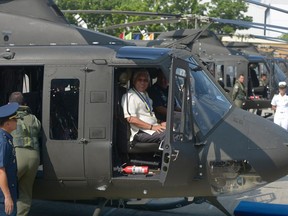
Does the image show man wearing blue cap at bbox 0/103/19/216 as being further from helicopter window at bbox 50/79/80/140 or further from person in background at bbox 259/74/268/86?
person in background at bbox 259/74/268/86

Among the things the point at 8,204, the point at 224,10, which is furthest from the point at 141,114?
the point at 224,10

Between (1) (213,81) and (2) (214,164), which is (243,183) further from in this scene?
(1) (213,81)

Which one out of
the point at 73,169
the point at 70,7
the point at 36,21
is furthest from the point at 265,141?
the point at 70,7

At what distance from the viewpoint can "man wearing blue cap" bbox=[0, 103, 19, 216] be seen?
196 inches

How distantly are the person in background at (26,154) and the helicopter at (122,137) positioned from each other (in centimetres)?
16

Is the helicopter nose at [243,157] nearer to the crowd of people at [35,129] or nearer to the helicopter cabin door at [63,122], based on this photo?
the crowd of people at [35,129]

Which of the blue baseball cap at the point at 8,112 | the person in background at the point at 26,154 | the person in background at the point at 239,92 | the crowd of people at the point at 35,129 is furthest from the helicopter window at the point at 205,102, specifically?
the person in background at the point at 239,92

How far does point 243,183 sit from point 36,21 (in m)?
3.31

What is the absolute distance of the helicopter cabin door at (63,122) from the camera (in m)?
6.16

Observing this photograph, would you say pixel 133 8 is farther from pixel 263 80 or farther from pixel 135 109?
pixel 135 109

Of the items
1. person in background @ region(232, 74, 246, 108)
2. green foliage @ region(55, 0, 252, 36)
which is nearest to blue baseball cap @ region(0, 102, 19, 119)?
person in background @ region(232, 74, 246, 108)

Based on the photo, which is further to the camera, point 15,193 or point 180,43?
point 180,43

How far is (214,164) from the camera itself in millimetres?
6035

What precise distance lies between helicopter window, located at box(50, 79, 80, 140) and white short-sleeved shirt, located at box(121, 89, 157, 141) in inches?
21.6
